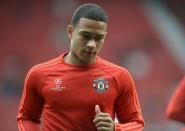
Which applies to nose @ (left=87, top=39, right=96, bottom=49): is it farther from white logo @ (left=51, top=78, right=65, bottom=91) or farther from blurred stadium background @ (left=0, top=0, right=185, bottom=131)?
blurred stadium background @ (left=0, top=0, right=185, bottom=131)

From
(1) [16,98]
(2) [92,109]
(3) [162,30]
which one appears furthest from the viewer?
(3) [162,30]

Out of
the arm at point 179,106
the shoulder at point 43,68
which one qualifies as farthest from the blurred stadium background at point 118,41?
the shoulder at point 43,68

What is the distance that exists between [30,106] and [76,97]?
302 millimetres

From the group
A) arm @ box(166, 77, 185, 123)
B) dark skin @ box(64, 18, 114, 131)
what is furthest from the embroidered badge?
arm @ box(166, 77, 185, 123)

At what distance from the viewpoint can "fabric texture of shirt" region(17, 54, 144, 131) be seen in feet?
11.3

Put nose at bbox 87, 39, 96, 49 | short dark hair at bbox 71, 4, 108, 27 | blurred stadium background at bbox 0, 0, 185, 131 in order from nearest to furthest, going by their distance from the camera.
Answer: nose at bbox 87, 39, 96, 49, short dark hair at bbox 71, 4, 108, 27, blurred stadium background at bbox 0, 0, 185, 131

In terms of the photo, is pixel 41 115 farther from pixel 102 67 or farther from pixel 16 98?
pixel 16 98

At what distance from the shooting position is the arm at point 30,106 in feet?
11.7

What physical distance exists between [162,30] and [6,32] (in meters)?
2.32

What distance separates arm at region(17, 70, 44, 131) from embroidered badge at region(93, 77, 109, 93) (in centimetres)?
32

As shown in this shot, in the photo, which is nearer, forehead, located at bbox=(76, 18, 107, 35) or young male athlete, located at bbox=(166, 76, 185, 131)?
forehead, located at bbox=(76, 18, 107, 35)

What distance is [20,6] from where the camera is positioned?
32.2 feet

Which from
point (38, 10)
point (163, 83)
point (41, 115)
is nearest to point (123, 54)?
point (163, 83)

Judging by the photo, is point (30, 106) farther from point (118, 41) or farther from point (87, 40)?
point (118, 41)
